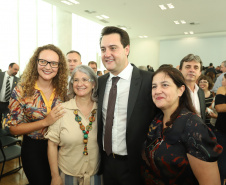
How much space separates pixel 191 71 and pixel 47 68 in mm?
1728

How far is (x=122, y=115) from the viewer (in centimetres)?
Result: 179

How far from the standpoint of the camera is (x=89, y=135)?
5.96 feet

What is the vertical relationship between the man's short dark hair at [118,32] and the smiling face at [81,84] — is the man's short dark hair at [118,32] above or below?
above

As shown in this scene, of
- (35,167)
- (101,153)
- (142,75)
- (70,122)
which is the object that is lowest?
(35,167)

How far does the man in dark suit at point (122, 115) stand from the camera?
172 cm

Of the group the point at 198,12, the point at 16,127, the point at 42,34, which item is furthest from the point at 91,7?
the point at 16,127

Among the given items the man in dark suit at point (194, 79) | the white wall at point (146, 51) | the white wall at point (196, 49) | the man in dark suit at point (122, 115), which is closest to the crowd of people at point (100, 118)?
the man in dark suit at point (122, 115)

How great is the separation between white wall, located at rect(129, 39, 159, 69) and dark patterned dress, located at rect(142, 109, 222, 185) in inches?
634

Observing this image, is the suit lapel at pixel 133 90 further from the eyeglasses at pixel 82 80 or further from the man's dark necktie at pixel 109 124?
the eyeglasses at pixel 82 80

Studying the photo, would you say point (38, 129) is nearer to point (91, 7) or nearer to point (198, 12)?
point (91, 7)

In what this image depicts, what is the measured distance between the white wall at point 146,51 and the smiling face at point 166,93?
628 inches

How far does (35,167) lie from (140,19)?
9845 mm

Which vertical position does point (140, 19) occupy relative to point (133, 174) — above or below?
above

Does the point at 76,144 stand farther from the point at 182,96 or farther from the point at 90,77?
the point at 182,96
